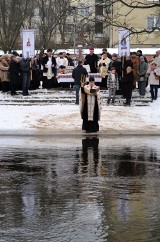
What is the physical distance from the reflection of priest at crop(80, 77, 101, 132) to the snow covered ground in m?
0.40

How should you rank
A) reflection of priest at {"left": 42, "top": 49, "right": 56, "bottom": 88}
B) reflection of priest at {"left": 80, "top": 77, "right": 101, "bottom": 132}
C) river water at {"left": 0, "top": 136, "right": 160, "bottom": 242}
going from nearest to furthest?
river water at {"left": 0, "top": 136, "right": 160, "bottom": 242}, reflection of priest at {"left": 80, "top": 77, "right": 101, "bottom": 132}, reflection of priest at {"left": 42, "top": 49, "right": 56, "bottom": 88}

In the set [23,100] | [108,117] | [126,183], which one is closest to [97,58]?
[23,100]

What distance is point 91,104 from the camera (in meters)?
18.4

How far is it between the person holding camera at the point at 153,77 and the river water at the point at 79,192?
30.0 feet

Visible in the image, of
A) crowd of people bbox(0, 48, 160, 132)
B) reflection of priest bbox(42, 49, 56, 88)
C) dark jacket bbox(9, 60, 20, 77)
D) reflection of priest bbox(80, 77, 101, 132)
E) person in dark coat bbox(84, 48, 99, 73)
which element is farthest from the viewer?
reflection of priest bbox(42, 49, 56, 88)

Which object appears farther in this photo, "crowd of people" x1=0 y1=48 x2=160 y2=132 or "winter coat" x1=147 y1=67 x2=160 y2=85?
"winter coat" x1=147 y1=67 x2=160 y2=85

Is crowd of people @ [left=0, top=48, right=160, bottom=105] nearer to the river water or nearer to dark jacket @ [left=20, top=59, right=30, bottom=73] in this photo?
dark jacket @ [left=20, top=59, right=30, bottom=73]

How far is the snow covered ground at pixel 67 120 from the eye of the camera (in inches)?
749

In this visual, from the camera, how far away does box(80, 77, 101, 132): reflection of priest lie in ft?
59.7

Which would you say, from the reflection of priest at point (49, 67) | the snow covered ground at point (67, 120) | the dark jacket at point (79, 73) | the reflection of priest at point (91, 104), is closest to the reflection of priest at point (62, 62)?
the reflection of priest at point (49, 67)

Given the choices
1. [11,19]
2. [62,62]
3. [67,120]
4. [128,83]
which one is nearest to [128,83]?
[128,83]

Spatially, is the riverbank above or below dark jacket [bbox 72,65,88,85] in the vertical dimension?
below

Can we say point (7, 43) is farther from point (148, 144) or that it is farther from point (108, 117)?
point (148, 144)

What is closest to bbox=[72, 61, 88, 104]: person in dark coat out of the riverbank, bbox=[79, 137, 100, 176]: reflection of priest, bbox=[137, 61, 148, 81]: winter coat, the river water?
the riverbank
